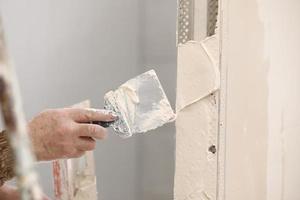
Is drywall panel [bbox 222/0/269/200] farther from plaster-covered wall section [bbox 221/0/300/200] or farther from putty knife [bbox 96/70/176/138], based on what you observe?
putty knife [bbox 96/70/176/138]

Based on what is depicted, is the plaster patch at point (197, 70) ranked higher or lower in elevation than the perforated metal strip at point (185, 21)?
lower

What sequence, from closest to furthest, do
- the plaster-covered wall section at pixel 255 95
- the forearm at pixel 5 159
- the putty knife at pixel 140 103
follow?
the forearm at pixel 5 159
the putty knife at pixel 140 103
the plaster-covered wall section at pixel 255 95

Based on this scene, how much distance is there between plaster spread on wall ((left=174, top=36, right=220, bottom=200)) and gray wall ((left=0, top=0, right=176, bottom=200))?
1.94 feet

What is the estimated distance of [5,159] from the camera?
0.76m

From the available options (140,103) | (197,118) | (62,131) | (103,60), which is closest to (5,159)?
A: (62,131)

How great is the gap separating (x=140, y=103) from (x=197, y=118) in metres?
0.22

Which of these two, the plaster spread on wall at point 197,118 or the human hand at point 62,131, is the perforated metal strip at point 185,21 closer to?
the plaster spread on wall at point 197,118

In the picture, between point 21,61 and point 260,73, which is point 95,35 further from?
point 260,73

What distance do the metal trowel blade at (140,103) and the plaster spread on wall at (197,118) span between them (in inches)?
6.7

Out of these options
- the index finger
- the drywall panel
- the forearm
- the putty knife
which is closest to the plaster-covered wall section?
the drywall panel

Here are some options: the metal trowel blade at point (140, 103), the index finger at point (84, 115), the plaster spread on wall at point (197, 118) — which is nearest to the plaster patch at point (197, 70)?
the plaster spread on wall at point (197, 118)

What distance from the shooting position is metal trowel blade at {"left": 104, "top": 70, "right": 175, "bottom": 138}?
902mm

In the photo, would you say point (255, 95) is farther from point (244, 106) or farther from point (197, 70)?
point (197, 70)

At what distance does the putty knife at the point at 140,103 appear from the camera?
90 cm
